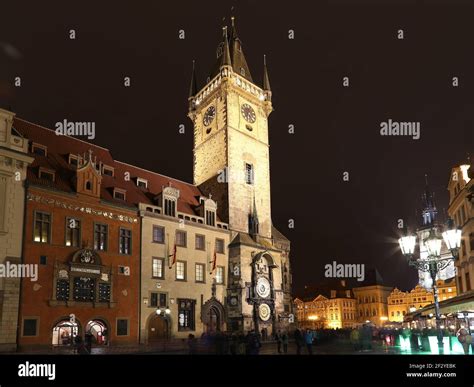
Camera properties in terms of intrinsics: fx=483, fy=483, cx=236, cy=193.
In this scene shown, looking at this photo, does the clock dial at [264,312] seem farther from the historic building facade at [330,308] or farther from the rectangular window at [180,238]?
the historic building facade at [330,308]

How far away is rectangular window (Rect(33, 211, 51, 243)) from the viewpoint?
33.0m

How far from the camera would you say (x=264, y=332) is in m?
47.3

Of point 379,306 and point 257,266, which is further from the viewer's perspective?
point 379,306

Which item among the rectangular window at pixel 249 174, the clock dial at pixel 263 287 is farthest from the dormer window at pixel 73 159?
the clock dial at pixel 263 287

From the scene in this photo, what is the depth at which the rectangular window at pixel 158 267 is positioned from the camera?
40.6 metres

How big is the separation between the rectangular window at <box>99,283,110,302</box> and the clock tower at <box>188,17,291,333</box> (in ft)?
44.5

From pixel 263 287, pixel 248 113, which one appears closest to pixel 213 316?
pixel 263 287

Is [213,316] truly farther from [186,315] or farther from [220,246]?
[220,246]

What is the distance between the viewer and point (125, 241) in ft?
128

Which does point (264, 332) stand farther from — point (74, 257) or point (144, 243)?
point (74, 257)

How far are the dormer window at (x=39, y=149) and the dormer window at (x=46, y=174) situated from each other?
2701mm

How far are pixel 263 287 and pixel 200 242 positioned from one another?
827 cm
